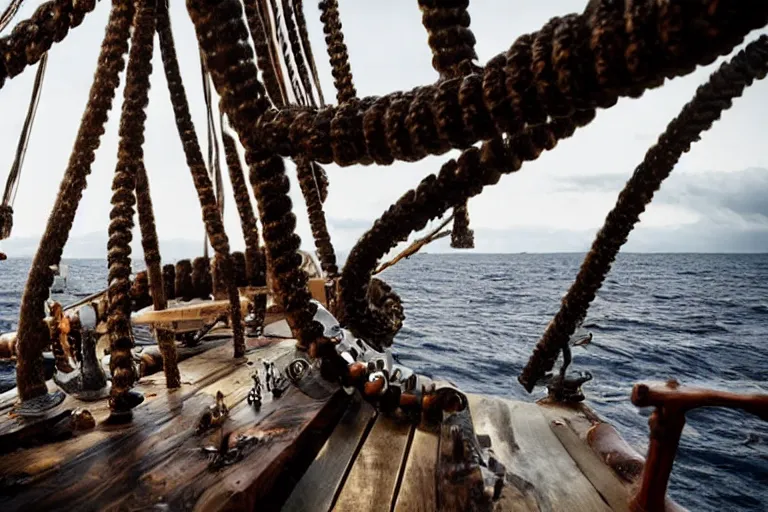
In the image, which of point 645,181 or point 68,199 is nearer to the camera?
point 68,199

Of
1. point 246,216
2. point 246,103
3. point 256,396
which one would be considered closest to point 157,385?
point 256,396

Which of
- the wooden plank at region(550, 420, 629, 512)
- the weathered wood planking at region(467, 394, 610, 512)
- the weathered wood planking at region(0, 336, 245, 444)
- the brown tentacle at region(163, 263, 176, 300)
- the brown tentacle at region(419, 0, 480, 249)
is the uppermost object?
the brown tentacle at region(419, 0, 480, 249)

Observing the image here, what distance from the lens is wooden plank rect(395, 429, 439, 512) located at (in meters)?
1.74

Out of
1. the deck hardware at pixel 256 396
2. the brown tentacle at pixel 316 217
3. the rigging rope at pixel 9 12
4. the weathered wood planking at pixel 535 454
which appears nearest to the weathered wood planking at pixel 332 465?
the deck hardware at pixel 256 396

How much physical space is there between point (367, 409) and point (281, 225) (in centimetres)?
152

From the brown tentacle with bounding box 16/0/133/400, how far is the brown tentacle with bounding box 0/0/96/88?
0.91ft

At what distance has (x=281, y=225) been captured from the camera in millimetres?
1709

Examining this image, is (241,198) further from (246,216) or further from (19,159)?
(19,159)

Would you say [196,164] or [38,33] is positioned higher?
[38,33]

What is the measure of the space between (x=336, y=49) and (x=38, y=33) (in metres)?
2.76

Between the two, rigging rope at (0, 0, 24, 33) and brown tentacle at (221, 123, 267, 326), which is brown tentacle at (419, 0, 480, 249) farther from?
rigging rope at (0, 0, 24, 33)

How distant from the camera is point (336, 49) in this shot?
4.19 meters

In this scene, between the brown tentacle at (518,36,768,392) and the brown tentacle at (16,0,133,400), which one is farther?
the brown tentacle at (518,36,768,392)

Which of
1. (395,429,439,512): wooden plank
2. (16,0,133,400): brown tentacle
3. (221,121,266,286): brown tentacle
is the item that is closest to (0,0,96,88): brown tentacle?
(16,0,133,400): brown tentacle
